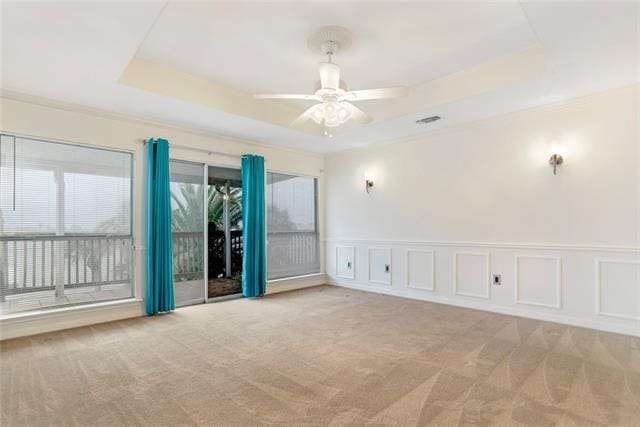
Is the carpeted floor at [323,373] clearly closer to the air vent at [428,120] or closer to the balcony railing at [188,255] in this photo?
the balcony railing at [188,255]

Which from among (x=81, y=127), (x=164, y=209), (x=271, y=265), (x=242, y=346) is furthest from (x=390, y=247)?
(x=81, y=127)

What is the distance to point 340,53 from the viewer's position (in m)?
3.50

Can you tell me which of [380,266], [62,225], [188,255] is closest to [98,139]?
[62,225]

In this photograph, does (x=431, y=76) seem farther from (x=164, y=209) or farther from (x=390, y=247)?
(x=164, y=209)

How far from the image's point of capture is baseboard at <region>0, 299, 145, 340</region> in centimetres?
367

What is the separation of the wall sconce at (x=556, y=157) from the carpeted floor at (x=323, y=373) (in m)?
1.94

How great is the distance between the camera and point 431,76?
13.3 feet

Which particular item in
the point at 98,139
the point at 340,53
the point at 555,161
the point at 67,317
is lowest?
the point at 67,317

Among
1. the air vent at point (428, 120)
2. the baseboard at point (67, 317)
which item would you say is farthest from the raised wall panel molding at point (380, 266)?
the baseboard at point (67, 317)

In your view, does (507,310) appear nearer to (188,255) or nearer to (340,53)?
(340,53)

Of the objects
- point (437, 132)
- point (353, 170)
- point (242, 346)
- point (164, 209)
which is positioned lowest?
point (242, 346)

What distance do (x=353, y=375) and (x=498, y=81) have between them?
340 cm

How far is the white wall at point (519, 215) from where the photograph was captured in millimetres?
3762

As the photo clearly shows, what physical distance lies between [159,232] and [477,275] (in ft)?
14.9
